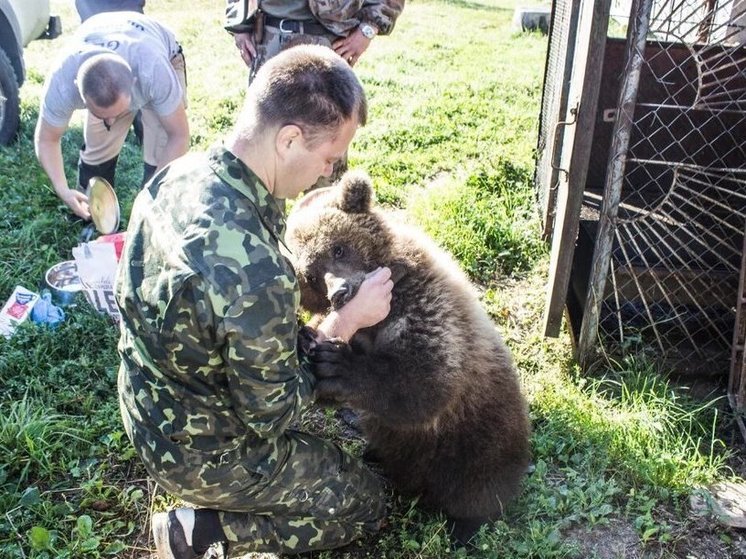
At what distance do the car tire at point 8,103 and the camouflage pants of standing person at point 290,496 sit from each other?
227 inches

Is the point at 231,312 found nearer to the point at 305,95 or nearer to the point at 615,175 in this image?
the point at 305,95

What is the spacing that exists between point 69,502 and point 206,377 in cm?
146

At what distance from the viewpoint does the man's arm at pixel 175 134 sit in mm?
5488

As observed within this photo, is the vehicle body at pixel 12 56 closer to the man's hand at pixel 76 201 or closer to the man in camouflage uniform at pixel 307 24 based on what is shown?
the man's hand at pixel 76 201

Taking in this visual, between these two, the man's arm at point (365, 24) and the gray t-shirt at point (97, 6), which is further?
the gray t-shirt at point (97, 6)

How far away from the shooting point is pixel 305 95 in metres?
2.55

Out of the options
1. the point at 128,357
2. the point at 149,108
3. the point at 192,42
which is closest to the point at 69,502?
the point at 128,357

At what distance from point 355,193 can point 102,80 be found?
2.43m

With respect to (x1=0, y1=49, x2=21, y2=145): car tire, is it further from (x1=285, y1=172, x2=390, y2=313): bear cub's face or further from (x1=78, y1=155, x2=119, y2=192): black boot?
(x1=285, y1=172, x2=390, y2=313): bear cub's face

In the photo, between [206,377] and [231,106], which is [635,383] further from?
[231,106]

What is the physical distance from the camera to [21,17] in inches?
307

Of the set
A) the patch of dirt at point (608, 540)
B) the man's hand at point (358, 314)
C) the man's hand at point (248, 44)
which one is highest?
the man's hand at point (248, 44)

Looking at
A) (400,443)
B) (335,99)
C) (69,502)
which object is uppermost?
(335,99)

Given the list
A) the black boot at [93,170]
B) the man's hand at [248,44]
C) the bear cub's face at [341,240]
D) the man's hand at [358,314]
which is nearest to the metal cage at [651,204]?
the bear cub's face at [341,240]
